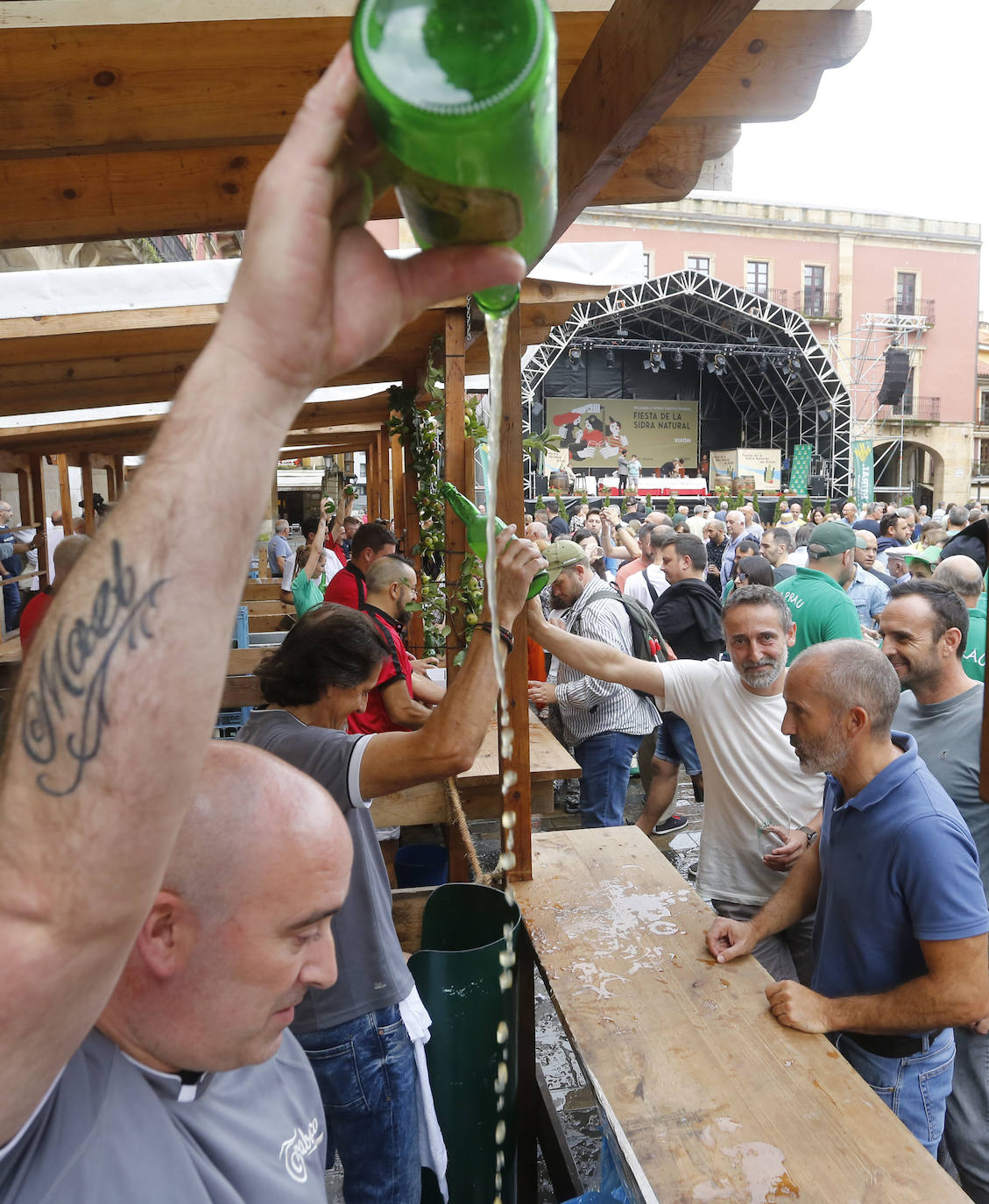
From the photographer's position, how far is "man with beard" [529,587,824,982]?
9.40 feet

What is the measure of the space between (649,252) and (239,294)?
3429cm

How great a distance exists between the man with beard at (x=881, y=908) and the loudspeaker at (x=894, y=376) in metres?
33.1

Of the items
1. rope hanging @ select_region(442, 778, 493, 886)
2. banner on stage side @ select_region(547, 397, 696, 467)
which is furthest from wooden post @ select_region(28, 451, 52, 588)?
banner on stage side @ select_region(547, 397, 696, 467)

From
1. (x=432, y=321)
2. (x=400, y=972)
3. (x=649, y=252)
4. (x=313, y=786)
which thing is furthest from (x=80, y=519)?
(x=649, y=252)

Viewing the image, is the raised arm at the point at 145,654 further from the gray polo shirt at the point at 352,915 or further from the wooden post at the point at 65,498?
the wooden post at the point at 65,498

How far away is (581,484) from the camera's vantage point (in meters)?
23.8

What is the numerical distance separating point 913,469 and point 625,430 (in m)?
14.4

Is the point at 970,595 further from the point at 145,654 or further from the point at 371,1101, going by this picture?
the point at 145,654

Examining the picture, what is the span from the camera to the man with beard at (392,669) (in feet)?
11.4

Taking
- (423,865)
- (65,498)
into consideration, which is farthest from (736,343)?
(423,865)

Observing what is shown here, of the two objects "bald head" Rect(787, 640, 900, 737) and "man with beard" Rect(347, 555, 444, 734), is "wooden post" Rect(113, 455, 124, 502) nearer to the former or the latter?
"man with beard" Rect(347, 555, 444, 734)

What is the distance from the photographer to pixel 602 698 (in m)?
4.86

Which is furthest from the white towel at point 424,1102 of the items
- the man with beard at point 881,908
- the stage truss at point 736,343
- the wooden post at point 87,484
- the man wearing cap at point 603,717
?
the stage truss at point 736,343

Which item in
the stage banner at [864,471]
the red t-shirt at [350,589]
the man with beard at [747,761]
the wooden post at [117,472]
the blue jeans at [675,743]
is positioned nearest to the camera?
the man with beard at [747,761]
